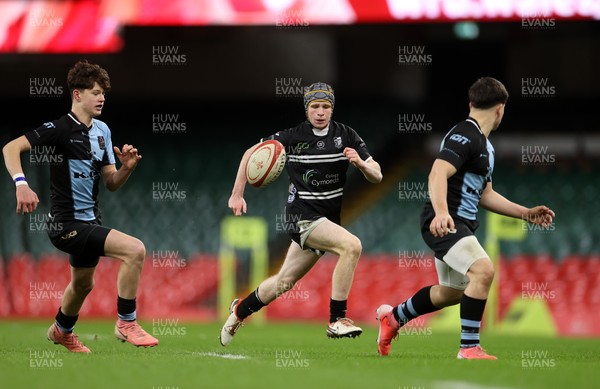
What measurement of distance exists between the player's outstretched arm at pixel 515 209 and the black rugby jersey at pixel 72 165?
311cm

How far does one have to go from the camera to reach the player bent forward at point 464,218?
743 cm

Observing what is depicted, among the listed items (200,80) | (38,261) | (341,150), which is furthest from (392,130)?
(341,150)

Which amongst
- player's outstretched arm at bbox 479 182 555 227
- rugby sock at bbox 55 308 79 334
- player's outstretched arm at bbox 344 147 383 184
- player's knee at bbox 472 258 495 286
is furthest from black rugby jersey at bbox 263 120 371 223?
rugby sock at bbox 55 308 79 334

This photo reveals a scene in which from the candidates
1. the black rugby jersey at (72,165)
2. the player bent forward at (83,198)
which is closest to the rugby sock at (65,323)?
the player bent forward at (83,198)

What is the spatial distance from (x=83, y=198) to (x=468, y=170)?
9.86 ft

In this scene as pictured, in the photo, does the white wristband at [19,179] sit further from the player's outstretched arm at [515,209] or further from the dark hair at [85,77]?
the player's outstretched arm at [515,209]

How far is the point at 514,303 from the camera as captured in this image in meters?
17.0

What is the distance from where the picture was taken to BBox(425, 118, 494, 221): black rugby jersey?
763 cm

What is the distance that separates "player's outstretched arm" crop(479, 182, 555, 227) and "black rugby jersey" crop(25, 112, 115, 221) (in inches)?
123

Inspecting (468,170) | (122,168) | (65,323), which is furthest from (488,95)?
(65,323)

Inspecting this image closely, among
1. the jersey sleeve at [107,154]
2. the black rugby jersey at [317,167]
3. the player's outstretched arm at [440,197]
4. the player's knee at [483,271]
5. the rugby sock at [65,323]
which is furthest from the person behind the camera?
the black rugby jersey at [317,167]

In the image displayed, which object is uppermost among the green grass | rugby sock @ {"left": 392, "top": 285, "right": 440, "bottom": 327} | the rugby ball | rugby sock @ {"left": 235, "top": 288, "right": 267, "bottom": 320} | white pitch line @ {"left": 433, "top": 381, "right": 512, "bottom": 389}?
the rugby ball

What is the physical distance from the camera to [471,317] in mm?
7438

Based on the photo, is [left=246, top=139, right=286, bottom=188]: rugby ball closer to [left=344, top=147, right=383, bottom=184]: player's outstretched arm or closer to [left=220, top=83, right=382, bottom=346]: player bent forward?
[left=220, top=83, right=382, bottom=346]: player bent forward
